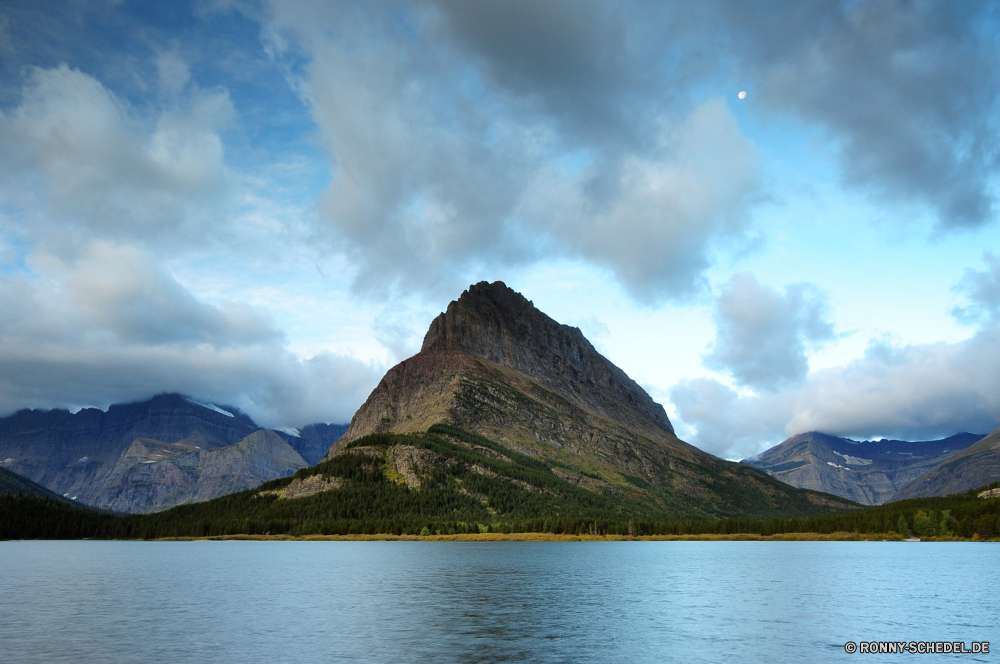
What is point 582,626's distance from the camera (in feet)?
196

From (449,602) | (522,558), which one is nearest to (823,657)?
(449,602)

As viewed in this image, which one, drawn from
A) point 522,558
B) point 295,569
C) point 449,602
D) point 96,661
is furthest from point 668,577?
point 96,661

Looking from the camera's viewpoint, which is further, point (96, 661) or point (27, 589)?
point (27, 589)

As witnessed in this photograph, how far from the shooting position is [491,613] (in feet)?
219

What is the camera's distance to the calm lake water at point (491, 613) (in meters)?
48.6

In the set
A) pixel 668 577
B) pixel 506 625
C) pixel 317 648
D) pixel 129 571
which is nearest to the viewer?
pixel 317 648

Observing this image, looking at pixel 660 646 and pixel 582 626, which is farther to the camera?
pixel 582 626

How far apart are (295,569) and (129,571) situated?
3152 cm

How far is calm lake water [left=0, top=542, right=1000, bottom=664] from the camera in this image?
4856 centimetres

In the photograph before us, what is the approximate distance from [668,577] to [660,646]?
202 feet

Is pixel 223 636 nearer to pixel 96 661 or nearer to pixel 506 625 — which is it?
pixel 96 661

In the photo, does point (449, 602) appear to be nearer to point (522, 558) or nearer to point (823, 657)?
point (823, 657)

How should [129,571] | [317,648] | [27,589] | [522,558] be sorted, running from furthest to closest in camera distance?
[522,558] < [129,571] < [27,589] < [317,648]

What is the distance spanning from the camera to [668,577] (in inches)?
4269
